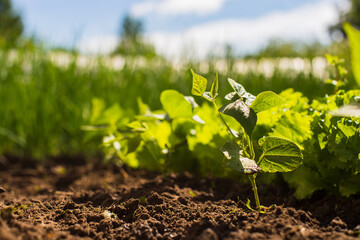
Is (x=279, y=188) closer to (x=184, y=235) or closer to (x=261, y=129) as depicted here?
(x=261, y=129)

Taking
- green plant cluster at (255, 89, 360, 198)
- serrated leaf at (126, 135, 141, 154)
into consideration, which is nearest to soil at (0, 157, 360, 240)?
green plant cluster at (255, 89, 360, 198)

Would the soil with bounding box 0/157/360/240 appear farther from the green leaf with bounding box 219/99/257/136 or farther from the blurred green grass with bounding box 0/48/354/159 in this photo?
the blurred green grass with bounding box 0/48/354/159

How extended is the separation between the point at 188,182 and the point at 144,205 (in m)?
0.49

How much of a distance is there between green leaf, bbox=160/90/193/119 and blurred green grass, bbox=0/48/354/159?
1.23 meters

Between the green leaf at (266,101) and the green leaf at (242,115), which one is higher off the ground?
the green leaf at (266,101)

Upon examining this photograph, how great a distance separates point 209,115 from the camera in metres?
1.84

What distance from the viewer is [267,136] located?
125cm

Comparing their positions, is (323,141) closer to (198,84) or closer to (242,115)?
(242,115)

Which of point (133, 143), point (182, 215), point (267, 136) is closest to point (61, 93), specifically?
point (133, 143)

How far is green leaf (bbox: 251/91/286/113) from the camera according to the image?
1.18 m

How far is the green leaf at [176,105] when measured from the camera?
1.65 m

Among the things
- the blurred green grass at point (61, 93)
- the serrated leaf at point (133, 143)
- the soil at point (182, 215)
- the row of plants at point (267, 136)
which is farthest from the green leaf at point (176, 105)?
the blurred green grass at point (61, 93)

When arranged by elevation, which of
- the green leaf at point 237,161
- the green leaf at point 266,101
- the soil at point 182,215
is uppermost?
the green leaf at point 266,101

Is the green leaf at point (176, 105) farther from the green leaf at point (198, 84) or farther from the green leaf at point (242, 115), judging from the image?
the green leaf at point (242, 115)
